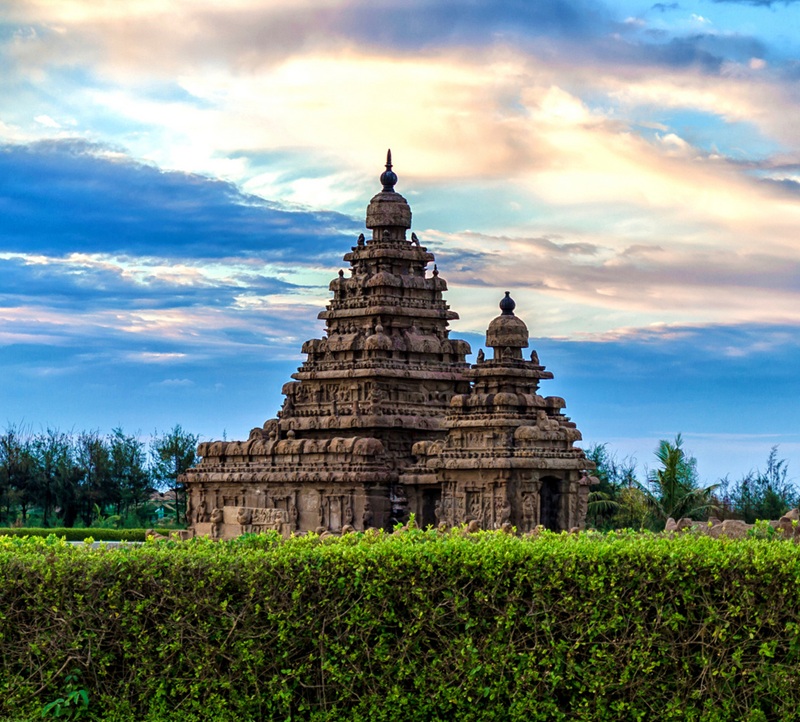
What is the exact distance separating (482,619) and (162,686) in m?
3.76

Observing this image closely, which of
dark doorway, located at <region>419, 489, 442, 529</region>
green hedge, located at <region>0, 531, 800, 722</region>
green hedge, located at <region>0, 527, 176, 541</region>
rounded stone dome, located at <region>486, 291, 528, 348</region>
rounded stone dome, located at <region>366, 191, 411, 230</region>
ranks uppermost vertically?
rounded stone dome, located at <region>366, 191, 411, 230</region>

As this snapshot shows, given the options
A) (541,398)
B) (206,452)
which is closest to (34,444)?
(206,452)

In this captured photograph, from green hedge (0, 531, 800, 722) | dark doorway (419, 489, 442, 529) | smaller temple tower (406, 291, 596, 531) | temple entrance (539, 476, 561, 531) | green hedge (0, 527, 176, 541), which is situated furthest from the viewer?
green hedge (0, 527, 176, 541)

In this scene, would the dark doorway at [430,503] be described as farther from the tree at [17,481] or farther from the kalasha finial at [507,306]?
the tree at [17,481]

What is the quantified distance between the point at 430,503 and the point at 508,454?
5117 mm

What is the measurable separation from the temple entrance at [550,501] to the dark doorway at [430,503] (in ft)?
12.7

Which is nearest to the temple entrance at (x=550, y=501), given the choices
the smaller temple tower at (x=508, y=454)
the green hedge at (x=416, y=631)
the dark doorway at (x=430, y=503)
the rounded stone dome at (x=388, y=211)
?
the smaller temple tower at (x=508, y=454)

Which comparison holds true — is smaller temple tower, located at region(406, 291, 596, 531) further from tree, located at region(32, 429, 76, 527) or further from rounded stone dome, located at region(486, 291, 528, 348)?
tree, located at region(32, 429, 76, 527)

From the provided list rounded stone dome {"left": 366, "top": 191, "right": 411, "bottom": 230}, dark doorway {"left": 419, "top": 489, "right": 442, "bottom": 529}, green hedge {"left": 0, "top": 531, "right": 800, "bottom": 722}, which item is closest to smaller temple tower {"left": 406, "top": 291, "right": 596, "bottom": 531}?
dark doorway {"left": 419, "top": 489, "right": 442, "bottom": 529}

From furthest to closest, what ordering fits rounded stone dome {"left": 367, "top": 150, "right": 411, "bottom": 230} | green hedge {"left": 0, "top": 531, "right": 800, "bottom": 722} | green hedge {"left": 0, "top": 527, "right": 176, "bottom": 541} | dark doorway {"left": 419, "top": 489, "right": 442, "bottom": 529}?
1. green hedge {"left": 0, "top": 527, "right": 176, "bottom": 541}
2. rounded stone dome {"left": 367, "top": 150, "right": 411, "bottom": 230}
3. dark doorway {"left": 419, "top": 489, "right": 442, "bottom": 529}
4. green hedge {"left": 0, "top": 531, "right": 800, "bottom": 722}

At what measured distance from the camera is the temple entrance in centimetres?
4278

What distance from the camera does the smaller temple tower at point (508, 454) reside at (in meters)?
41.4

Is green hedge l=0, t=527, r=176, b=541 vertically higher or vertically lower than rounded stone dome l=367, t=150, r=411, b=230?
lower

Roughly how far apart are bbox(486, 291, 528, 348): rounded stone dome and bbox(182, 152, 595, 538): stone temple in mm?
31
